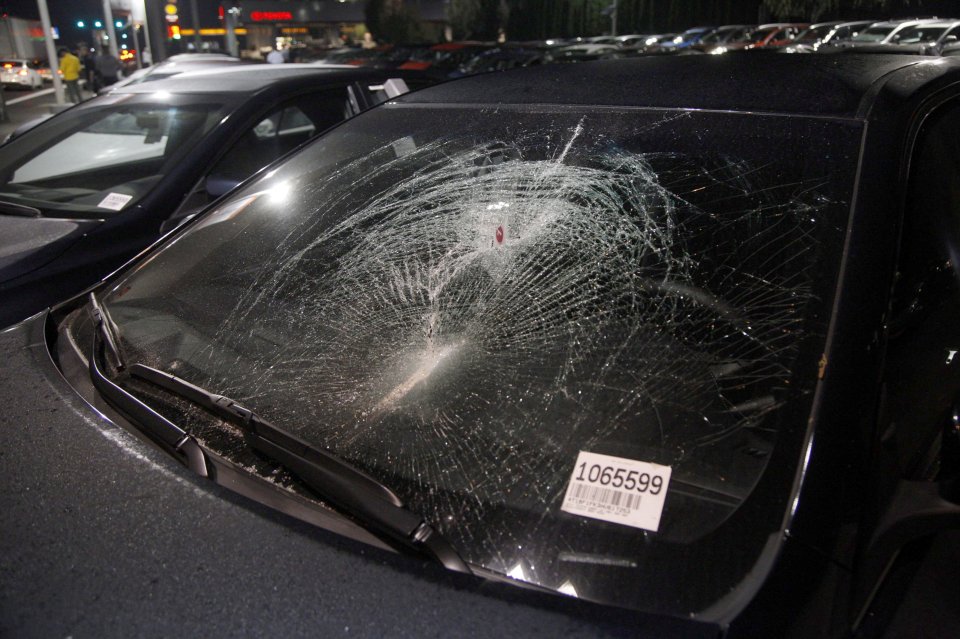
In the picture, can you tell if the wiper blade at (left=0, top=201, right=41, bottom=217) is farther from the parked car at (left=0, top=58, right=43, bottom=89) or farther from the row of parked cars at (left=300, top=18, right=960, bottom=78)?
the parked car at (left=0, top=58, right=43, bottom=89)

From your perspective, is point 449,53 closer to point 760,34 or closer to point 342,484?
point 760,34

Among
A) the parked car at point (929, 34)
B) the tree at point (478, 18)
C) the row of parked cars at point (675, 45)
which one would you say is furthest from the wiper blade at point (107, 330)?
the tree at point (478, 18)

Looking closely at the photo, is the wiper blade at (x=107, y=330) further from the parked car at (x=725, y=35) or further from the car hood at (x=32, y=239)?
the parked car at (x=725, y=35)

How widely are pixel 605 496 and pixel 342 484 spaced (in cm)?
40

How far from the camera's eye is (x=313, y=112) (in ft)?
13.6

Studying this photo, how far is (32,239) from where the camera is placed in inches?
114

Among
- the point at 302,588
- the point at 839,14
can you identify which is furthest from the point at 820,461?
the point at 839,14

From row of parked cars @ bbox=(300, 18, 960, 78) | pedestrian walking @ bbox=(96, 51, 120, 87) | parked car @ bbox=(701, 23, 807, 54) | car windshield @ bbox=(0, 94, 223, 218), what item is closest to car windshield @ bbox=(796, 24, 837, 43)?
row of parked cars @ bbox=(300, 18, 960, 78)

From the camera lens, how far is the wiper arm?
1.05 metres

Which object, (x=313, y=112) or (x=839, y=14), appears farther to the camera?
(x=839, y=14)

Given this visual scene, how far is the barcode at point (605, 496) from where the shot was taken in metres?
1.09

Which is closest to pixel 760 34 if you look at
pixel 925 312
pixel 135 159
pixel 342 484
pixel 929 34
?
pixel 929 34

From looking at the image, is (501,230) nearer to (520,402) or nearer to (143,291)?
(520,402)

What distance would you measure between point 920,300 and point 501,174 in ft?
2.94
